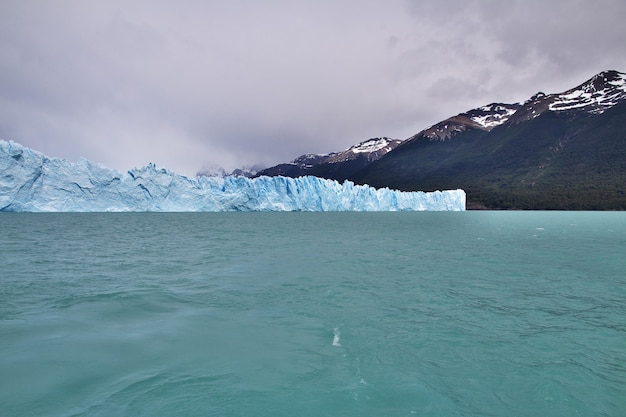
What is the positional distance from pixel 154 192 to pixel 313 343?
81696 mm

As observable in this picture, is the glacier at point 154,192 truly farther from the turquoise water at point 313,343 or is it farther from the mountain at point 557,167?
the turquoise water at point 313,343

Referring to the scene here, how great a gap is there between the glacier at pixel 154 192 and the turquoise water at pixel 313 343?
64347 mm

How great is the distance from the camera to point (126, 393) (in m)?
5.29

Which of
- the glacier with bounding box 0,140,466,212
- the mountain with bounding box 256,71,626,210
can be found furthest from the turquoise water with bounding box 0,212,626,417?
the mountain with bounding box 256,71,626,210

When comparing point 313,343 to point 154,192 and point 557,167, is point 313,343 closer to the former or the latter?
point 154,192

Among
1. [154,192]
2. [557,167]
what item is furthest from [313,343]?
[557,167]

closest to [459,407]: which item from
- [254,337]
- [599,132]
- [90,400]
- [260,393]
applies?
[260,393]

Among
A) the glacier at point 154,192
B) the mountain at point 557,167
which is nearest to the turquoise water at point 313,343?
the glacier at point 154,192

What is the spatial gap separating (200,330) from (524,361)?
661 cm

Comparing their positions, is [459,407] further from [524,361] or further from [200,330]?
[200,330]

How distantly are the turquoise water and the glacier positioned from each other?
64.3m

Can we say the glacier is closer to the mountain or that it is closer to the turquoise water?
the mountain

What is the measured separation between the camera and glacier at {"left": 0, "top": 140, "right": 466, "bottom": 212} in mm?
64500

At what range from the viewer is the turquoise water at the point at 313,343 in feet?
16.9
